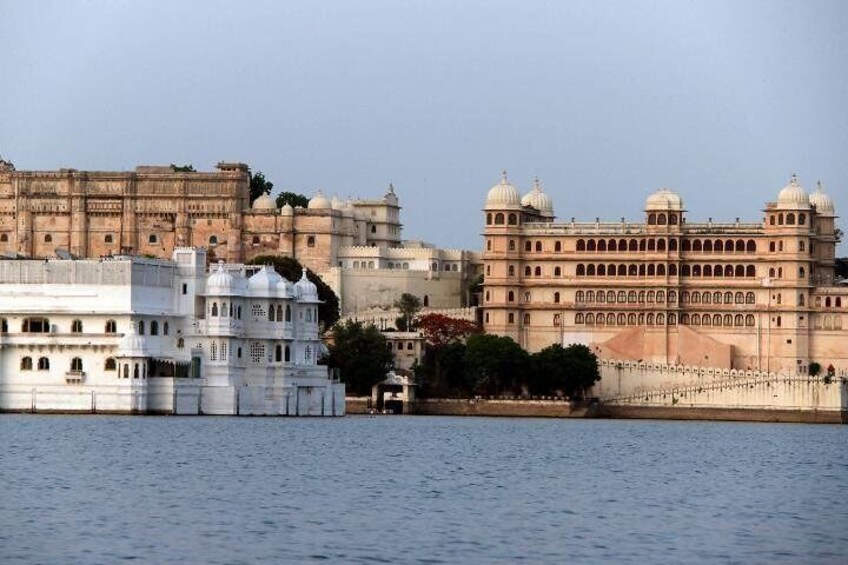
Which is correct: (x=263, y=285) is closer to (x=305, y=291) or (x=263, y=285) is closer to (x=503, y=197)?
(x=305, y=291)

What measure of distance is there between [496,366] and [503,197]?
47.5 ft

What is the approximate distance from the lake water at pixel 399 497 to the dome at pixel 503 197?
125 feet

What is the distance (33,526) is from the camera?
3859cm

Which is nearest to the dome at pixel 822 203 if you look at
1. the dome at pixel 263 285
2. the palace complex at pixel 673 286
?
the palace complex at pixel 673 286

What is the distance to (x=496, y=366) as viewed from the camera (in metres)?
95.6

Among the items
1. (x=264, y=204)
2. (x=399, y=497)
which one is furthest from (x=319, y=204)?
(x=399, y=497)

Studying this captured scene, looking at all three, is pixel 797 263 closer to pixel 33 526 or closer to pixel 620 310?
pixel 620 310

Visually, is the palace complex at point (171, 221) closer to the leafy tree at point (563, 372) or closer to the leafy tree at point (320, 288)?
the leafy tree at point (320, 288)

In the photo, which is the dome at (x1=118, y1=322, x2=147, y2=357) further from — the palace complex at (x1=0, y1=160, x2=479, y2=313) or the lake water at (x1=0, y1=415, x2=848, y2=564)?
the palace complex at (x1=0, y1=160, x2=479, y2=313)

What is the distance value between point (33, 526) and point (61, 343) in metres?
37.2

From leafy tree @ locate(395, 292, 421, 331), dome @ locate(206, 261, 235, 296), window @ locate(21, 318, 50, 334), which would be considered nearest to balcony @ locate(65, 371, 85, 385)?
window @ locate(21, 318, 50, 334)

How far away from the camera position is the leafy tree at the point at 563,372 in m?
95.9

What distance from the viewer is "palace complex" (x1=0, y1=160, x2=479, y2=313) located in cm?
11581

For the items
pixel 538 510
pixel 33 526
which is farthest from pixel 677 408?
pixel 33 526
